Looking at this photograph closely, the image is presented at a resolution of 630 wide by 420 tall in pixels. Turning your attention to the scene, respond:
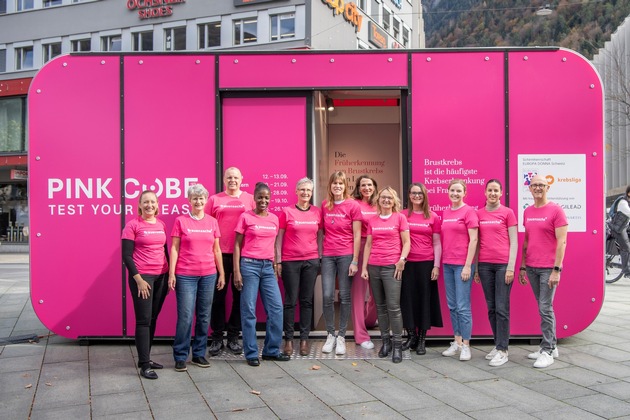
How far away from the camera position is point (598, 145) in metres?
6.63

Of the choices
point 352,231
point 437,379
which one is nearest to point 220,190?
point 352,231

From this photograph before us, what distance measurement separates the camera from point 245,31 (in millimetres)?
28047

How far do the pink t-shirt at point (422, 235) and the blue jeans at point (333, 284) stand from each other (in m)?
0.64

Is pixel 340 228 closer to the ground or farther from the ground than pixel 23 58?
closer to the ground

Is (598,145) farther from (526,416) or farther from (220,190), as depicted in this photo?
(220,190)

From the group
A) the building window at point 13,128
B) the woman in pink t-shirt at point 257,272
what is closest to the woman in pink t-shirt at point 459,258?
the woman in pink t-shirt at point 257,272

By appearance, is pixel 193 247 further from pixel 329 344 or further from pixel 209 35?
pixel 209 35

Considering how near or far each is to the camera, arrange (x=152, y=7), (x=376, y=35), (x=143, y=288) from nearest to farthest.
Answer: (x=143, y=288) < (x=152, y=7) < (x=376, y=35)

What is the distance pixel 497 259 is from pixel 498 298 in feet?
1.19

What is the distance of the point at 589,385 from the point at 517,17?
198 ft

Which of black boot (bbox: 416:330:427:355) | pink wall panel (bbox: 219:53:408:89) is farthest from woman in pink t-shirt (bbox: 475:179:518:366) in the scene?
pink wall panel (bbox: 219:53:408:89)

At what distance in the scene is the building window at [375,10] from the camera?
34588 mm

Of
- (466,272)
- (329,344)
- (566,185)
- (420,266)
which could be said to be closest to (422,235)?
(420,266)

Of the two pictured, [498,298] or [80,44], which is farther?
[80,44]
